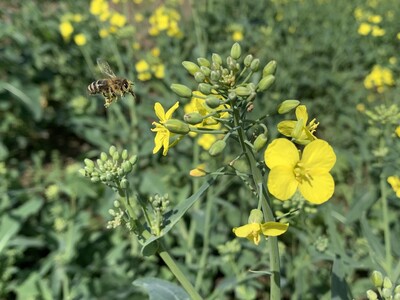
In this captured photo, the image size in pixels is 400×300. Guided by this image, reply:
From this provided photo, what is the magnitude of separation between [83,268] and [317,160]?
279cm

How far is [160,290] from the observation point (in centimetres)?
190

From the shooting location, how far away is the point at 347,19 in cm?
780

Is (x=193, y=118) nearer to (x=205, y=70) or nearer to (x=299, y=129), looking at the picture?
(x=205, y=70)

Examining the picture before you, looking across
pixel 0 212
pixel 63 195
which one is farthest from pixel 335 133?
pixel 0 212

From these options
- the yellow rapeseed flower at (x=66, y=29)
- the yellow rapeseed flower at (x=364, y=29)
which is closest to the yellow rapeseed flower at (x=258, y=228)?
the yellow rapeseed flower at (x=66, y=29)

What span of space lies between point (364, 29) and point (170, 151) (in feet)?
10.1

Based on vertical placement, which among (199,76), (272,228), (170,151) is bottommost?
(170,151)

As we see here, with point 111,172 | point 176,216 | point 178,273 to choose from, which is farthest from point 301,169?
point 111,172

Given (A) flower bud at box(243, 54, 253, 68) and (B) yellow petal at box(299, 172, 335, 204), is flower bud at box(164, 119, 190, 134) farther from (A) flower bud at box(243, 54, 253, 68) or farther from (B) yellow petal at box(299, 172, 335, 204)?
(B) yellow petal at box(299, 172, 335, 204)

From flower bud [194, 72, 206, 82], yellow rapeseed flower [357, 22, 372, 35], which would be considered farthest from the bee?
yellow rapeseed flower [357, 22, 372, 35]

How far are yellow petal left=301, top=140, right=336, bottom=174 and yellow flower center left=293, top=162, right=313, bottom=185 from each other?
0.5 inches

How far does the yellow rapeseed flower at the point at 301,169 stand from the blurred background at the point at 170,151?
0.62 m

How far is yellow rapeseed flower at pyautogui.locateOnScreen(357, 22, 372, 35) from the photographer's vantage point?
5.67m

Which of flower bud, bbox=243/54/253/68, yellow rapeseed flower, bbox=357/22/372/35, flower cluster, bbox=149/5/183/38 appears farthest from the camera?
yellow rapeseed flower, bbox=357/22/372/35
